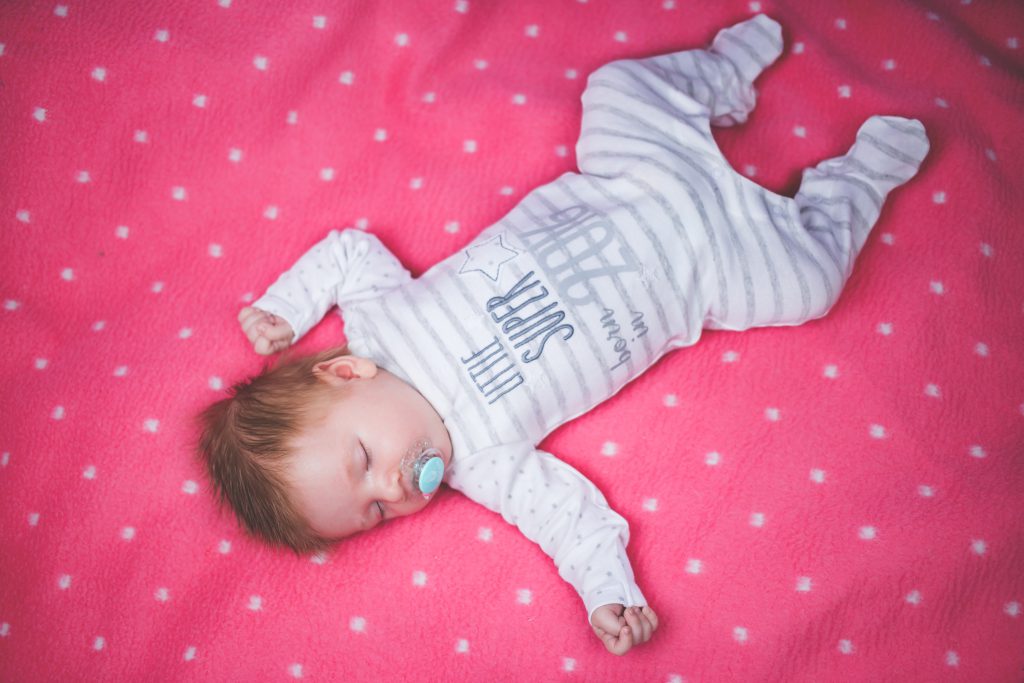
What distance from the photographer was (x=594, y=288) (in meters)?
1.21

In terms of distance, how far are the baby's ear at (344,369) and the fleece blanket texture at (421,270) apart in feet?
0.52

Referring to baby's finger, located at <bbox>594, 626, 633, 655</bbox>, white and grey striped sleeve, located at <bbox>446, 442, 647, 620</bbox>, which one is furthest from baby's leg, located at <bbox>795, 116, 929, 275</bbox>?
baby's finger, located at <bbox>594, 626, 633, 655</bbox>

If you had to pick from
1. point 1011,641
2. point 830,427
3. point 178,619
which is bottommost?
point 1011,641

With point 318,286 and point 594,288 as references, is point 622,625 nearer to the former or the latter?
point 594,288

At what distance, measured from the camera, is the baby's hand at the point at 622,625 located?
1.11 m

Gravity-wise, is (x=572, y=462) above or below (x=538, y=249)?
below

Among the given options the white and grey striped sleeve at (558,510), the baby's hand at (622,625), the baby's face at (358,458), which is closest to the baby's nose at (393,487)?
the baby's face at (358,458)

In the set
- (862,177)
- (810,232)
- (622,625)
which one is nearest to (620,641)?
(622,625)

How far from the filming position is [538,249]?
1226 mm

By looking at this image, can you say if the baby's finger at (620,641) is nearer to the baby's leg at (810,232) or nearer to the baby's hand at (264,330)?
the baby's leg at (810,232)

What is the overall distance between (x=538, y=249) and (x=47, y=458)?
2.85 ft

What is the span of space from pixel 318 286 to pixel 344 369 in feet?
0.62

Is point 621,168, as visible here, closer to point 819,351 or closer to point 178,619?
point 819,351

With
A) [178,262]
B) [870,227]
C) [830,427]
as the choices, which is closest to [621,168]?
[870,227]
